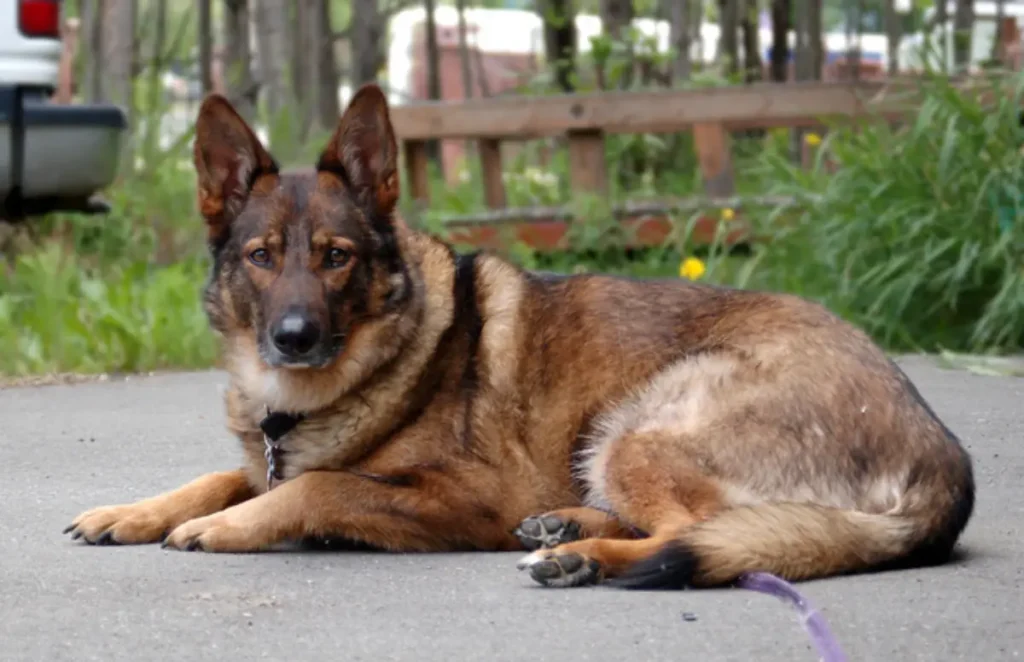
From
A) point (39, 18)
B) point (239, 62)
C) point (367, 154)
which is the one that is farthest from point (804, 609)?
point (239, 62)

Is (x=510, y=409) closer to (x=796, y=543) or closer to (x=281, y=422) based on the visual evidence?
(x=281, y=422)

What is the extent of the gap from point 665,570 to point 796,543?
1.07 feet

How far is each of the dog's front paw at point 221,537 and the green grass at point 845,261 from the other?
380 cm

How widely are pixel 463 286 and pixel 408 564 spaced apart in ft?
3.22

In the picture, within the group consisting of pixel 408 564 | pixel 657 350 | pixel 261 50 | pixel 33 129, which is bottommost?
pixel 408 564

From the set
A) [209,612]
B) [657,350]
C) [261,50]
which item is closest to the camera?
[209,612]

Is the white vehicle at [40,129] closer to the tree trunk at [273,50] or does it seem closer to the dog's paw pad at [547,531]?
the tree trunk at [273,50]

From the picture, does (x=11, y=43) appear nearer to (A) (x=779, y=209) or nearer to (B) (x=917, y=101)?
(A) (x=779, y=209)

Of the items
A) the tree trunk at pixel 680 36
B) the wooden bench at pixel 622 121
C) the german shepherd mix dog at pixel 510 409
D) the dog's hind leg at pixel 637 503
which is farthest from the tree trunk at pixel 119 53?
the dog's hind leg at pixel 637 503

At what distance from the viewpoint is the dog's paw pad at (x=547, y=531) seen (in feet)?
14.6

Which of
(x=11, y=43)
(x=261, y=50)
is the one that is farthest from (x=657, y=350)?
(x=261, y=50)

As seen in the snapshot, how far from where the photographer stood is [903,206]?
8.75 meters

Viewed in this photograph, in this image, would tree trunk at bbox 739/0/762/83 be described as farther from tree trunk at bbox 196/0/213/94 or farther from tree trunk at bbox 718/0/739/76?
tree trunk at bbox 196/0/213/94

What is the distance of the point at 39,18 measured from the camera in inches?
335
